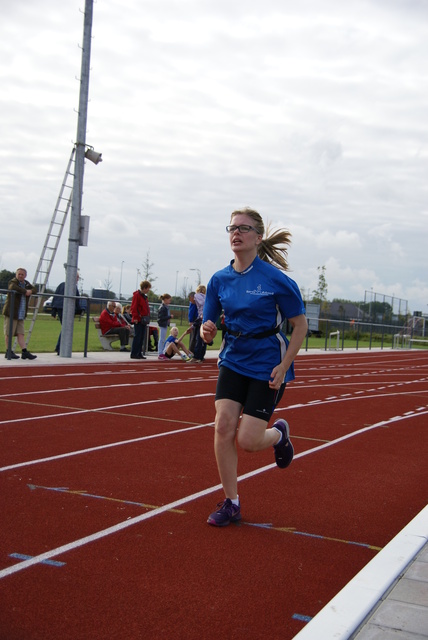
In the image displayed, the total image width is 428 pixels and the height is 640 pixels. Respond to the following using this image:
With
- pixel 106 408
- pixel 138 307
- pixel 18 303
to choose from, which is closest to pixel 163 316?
pixel 138 307

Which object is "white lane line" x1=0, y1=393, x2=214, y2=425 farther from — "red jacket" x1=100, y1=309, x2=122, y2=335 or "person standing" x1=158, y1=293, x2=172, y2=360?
"red jacket" x1=100, y1=309, x2=122, y2=335

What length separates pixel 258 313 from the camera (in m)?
4.89

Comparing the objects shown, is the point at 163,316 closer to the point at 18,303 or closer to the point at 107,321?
the point at 107,321

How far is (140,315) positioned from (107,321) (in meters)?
2.59

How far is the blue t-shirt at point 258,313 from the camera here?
4.89m

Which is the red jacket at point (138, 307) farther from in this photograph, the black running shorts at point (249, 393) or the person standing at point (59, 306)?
the black running shorts at point (249, 393)

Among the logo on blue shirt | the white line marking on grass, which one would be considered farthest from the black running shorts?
the white line marking on grass

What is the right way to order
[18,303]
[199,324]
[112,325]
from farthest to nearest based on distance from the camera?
[112,325], [199,324], [18,303]

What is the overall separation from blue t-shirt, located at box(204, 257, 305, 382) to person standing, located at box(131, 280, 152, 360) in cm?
1330

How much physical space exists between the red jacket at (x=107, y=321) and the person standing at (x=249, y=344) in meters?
15.7

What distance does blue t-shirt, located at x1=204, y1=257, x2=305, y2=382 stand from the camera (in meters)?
4.89

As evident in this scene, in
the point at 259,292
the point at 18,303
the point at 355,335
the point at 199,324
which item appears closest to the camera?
the point at 259,292

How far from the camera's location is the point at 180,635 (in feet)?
10.7

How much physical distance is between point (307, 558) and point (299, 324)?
4.70 feet
